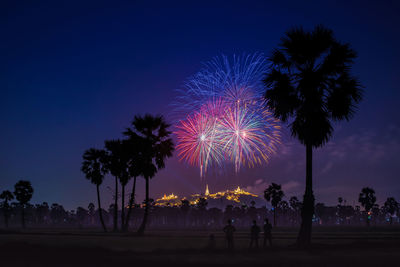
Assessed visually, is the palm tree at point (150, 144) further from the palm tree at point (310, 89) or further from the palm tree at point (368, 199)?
the palm tree at point (368, 199)

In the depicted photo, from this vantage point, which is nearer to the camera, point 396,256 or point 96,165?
point 396,256

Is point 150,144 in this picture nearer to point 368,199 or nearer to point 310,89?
point 310,89

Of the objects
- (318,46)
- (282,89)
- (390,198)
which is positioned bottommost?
(390,198)

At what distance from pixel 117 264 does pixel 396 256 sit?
12.4 m

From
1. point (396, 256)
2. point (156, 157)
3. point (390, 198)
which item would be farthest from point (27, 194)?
point (390, 198)

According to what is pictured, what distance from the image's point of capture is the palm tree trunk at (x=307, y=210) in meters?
23.2

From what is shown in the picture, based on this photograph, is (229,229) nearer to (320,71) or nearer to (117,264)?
(117,264)

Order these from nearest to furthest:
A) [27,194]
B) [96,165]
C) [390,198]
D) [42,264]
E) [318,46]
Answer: [42,264]
[318,46]
[96,165]
[27,194]
[390,198]

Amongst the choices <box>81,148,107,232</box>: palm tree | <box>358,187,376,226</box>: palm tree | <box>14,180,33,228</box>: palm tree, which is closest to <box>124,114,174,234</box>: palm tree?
<box>81,148,107,232</box>: palm tree

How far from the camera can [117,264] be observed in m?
15.9

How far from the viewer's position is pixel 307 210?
24016 millimetres

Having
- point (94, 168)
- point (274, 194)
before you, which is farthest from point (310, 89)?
point (274, 194)

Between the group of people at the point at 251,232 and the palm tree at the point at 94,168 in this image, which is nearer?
the group of people at the point at 251,232

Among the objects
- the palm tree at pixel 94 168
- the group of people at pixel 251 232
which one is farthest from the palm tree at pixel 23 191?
the group of people at pixel 251 232
